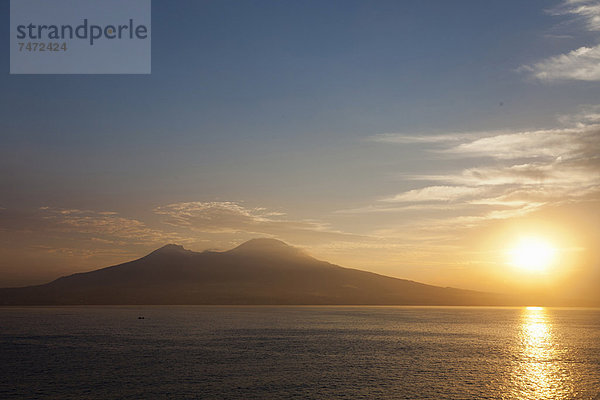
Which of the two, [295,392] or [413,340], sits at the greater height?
[295,392]

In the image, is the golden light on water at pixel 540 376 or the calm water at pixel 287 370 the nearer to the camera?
the calm water at pixel 287 370

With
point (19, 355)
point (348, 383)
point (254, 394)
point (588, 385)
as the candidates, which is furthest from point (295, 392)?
point (19, 355)

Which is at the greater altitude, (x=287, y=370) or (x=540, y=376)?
(x=287, y=370)

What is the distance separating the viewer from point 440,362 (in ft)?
247

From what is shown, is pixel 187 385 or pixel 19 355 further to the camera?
pixel 19 355

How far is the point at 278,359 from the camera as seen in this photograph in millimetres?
74375

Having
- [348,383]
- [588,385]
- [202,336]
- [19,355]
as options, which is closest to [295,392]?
[348,383]

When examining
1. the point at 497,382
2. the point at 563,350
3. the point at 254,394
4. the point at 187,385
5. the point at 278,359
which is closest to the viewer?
the point at 254,394

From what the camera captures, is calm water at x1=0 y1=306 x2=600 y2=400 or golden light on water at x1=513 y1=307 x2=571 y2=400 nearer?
calm water at x1=0 y1=306 x2=600 y2=400

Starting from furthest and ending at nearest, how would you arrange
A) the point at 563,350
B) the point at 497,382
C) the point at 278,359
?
the point at 563,350 < the point at 278,359 < the point at 497,382

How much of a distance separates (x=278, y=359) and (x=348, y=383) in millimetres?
20212

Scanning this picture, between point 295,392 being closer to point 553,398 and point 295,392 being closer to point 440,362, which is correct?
point 553,398

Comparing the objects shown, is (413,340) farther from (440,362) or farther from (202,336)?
(202,336)

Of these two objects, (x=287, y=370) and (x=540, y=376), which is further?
(x=287, y=370)
